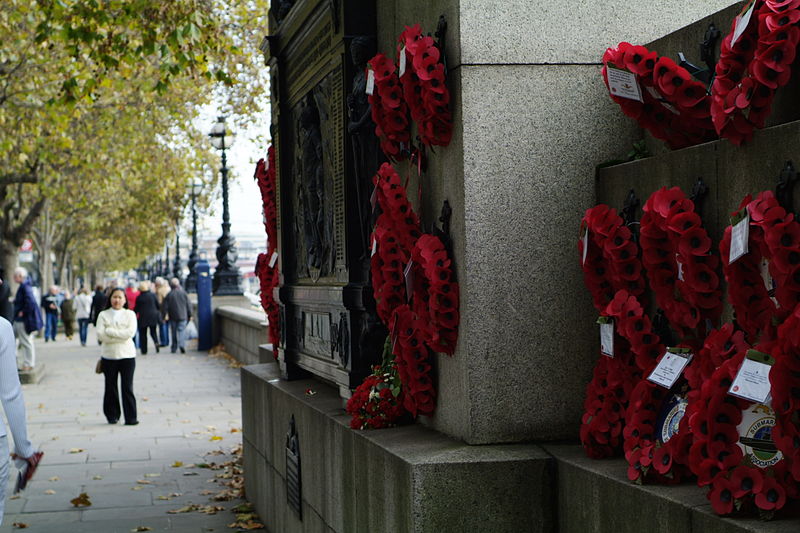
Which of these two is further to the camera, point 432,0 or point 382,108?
point 382,108

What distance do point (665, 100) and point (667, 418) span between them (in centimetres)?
119

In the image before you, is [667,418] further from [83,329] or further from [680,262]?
[83,329]

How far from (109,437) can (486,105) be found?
34.0 ft

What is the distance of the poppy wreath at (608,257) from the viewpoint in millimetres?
4371

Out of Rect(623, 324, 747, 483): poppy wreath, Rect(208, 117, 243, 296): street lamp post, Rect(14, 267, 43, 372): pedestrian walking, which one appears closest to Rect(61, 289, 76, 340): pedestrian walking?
Rect(208, 117, 243, 296): street lamp post

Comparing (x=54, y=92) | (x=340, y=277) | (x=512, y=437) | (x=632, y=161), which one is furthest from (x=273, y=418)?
(x=54, y=92)

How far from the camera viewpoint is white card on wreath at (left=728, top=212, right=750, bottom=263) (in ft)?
11.2

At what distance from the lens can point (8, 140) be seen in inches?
928

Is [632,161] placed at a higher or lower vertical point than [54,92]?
lower

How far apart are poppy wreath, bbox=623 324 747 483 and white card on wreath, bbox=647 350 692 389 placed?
0.04m

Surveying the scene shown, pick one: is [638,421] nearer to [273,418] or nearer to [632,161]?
[632,161]

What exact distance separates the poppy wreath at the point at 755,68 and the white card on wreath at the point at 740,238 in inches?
13.3

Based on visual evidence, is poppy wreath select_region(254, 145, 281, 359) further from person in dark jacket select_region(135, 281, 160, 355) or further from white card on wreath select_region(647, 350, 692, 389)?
person in dark jacket select_region(135, 281, 160, 355)

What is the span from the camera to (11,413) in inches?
210
